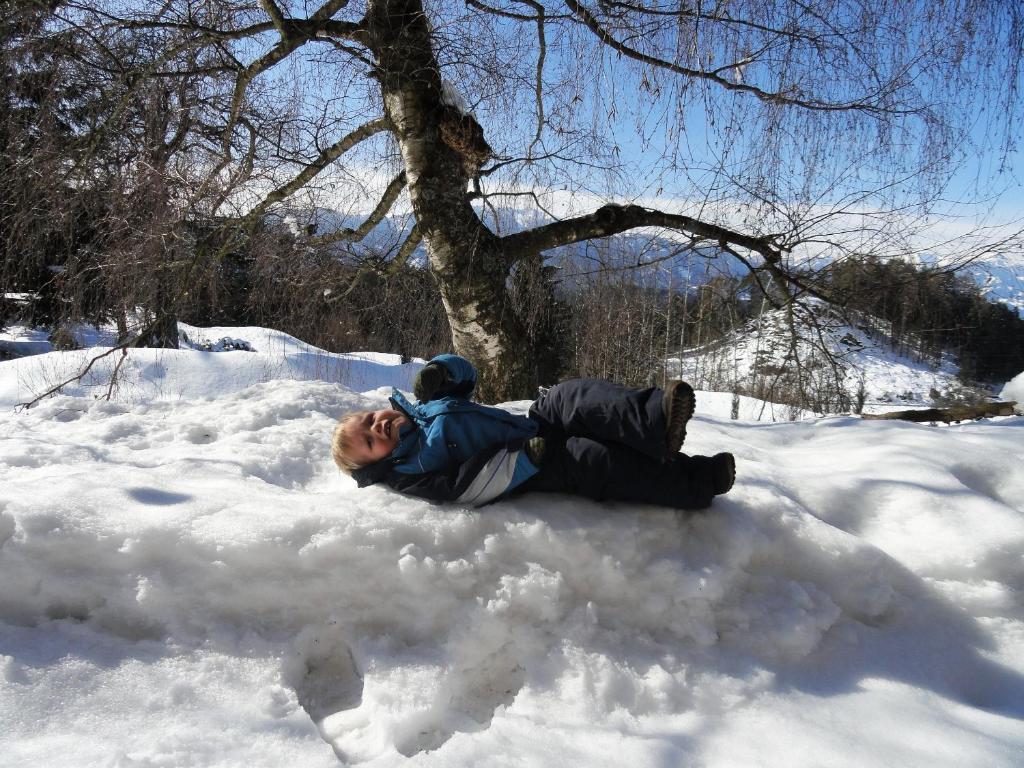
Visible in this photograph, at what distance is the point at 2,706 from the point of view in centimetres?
142

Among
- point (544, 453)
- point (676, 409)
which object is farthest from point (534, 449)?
point (676, 409)

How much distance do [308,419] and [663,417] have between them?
7.30 ft

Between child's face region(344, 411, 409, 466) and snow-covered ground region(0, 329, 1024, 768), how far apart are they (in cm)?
17

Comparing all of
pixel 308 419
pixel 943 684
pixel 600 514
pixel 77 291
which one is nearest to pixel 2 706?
pixel 600 514

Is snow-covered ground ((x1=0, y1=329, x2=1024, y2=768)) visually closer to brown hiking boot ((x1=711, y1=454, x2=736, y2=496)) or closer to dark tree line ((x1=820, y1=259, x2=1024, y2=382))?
brown hiking boot ((x1=711, y1=454, x2=736, y2=496))

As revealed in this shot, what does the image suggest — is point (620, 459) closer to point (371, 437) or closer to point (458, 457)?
point (458, 457)

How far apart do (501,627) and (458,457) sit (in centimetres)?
65

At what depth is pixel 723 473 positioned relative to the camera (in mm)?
2189

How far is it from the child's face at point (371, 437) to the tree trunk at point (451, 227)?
2188 mm

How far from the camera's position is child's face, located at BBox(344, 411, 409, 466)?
89.4 inches

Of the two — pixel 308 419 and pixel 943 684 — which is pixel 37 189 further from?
pixel 943 684

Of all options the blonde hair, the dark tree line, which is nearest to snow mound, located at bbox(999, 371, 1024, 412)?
the dark tree line

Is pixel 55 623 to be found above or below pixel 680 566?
below

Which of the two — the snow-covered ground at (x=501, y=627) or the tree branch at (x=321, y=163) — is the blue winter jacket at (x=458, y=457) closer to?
the snow-covered ground at (x=501, y=627)
